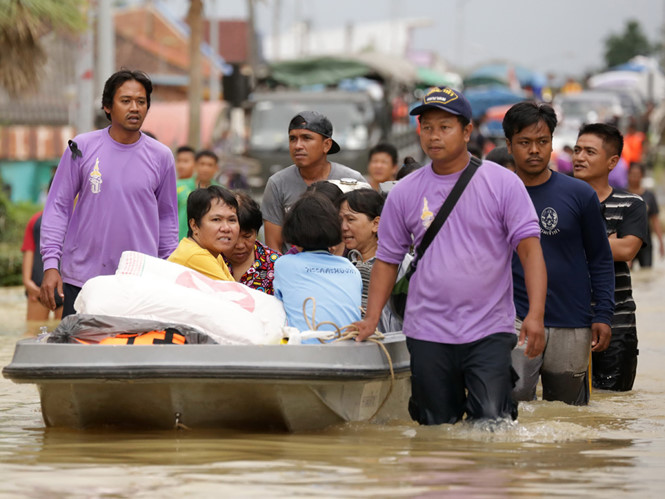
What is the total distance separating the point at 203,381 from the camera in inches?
255

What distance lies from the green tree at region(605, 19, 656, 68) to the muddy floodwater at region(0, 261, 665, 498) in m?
127

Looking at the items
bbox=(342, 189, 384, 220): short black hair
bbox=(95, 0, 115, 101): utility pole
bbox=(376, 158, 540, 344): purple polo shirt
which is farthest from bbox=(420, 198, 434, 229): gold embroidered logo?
bbox=(95, 0, 115, 101): utility pole

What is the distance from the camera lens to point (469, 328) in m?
6.19

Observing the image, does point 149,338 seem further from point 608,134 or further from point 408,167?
point 408,167

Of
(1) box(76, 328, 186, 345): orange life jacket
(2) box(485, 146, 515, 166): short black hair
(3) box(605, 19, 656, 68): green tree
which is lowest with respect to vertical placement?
(1) box(76, 328, 186, 345): orange life jacket

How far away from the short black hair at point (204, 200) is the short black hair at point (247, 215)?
0.41m

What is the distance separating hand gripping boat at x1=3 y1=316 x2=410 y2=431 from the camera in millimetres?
6422

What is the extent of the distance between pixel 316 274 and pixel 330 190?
1069mm

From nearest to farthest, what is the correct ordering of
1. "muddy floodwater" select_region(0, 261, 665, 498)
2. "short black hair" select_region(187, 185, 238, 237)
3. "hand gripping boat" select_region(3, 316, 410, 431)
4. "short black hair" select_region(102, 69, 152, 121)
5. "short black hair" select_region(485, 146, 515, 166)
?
"muddy floodwater" select_region(0, 261, 665, 498) < "hand gripping boat" select_region(3, 316, 410, 431) < "short black hair" select_region(187, 185, 238, 237) < "short black hair" select_region(102, 69, 152, 121) < "short black hair" select_region(485, 146, 515, 166)

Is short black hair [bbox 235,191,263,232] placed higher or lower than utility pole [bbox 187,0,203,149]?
lower

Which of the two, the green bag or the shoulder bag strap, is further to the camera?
the green bag

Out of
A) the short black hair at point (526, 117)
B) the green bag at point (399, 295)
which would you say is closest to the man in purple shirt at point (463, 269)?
the green bag at point (399, 295)

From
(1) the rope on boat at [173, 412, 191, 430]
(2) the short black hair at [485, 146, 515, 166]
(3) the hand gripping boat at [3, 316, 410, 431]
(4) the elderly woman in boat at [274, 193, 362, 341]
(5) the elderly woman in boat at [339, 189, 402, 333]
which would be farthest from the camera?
(2) the short black hair at [485, 146, 515, 166]

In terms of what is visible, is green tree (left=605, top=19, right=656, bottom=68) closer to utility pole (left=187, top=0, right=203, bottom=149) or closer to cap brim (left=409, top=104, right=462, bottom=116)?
utility pole (left=187, top=0, right=203, bottom=149)
